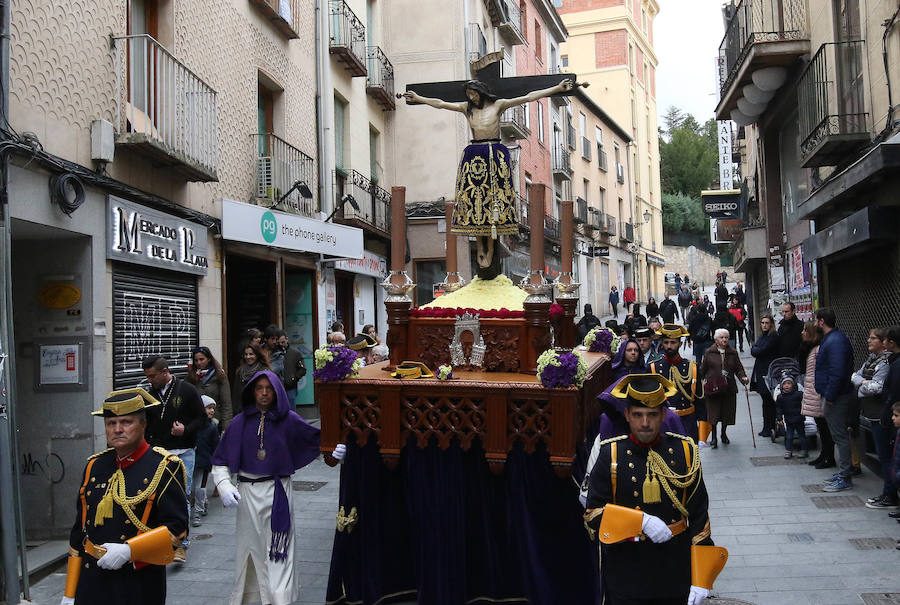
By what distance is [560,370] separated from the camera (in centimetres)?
484

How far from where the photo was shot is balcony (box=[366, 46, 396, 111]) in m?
18.1

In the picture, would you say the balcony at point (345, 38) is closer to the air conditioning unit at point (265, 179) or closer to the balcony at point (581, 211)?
the air conditioning unit at point (265, 179)

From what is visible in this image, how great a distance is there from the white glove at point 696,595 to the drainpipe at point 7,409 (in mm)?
4897

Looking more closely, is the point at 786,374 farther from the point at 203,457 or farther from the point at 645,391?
the point at 645,391

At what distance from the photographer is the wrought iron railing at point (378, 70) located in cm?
1822

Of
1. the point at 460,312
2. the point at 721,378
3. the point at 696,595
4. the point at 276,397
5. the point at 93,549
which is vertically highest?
the point at 460,312

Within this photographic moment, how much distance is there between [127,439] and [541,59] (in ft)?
92.7

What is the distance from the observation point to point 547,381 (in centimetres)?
488

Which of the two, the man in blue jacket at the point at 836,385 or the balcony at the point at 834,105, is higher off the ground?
the balcony at the point at 834,105

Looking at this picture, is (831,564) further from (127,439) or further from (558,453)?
(127,439)

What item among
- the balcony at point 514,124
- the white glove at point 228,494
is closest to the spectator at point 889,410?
the white glove at point 228,494

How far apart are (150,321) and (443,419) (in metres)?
5.41

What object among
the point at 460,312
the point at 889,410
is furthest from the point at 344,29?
the point at 889,410

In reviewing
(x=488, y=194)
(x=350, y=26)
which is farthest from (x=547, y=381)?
(x=350, y=26)
